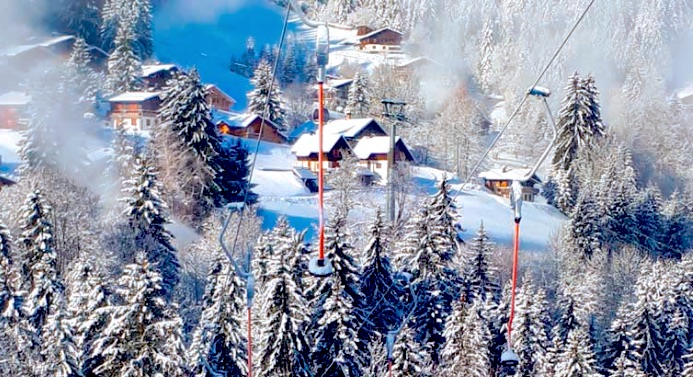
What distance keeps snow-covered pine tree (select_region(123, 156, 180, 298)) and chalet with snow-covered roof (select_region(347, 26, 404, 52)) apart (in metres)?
45.6

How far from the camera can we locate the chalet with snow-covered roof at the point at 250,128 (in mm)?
41875

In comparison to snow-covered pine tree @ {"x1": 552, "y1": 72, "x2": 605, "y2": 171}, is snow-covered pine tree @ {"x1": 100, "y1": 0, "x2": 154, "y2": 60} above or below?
above

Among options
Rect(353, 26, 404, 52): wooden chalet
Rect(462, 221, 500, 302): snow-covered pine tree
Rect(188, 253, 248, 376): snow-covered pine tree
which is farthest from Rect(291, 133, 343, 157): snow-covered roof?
Rect(353, 26, 404, 52): wooden chalet

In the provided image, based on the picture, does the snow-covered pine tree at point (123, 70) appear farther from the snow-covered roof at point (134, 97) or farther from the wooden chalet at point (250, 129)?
the wooden chalet at point (250, 129)

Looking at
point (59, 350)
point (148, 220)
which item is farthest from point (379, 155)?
point (59, 350)

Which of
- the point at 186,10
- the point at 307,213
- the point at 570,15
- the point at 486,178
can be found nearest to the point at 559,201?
the point at 486,178

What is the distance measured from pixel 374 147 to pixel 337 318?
2077 centimetres

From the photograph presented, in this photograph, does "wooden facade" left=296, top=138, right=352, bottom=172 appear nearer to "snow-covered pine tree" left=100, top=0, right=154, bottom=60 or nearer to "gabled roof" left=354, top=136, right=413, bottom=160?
"gabled roof" left=354, top=136, right=413, bottom=160

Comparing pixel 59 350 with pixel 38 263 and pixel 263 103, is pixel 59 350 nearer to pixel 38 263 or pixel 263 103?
pixel 38 263

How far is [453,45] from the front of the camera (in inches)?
2729

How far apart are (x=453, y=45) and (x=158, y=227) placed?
49331 mm

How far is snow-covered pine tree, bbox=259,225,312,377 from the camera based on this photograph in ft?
59.9

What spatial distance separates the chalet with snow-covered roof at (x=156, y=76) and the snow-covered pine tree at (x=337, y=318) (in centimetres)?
3100

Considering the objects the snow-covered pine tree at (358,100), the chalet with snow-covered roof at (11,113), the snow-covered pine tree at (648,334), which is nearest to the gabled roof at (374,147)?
the snow-covered pine tree at (358,100)
